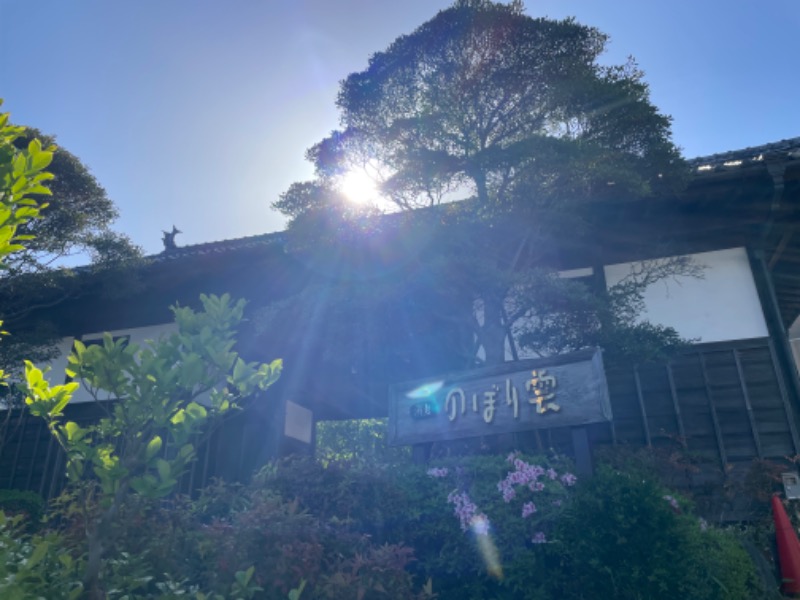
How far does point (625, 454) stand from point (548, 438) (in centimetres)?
115

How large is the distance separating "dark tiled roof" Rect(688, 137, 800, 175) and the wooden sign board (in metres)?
3.75

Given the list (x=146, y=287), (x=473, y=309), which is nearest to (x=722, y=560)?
(x=473, y=309)

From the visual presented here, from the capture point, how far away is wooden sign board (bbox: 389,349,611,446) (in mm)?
5137

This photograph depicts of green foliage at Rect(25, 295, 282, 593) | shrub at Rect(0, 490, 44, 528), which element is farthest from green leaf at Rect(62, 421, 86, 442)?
shrub at Rect(0, 490, 44, 528)

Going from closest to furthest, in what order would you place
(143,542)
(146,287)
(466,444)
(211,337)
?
(211,337)
(143,542)
(466,444)
(146,287)

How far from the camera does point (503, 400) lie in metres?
5.50

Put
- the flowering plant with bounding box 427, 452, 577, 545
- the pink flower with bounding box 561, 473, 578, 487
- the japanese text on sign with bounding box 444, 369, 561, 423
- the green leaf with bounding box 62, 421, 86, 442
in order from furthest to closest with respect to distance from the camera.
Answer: the japanese text on sign with bounding box 444, 369, 561, 423, the pink flower with bounding box 561, 473, 578, 487, the flowering plant with bounding box 427, 452, 577, 545, the green leaf with bounding box 62, 421, 86, 442

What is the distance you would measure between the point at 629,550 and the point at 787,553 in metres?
2.57

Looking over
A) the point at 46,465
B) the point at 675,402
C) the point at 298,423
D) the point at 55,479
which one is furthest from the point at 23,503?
the point at 675,402

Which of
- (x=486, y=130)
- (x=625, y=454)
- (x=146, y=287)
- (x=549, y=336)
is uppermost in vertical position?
(x=486, y=130)

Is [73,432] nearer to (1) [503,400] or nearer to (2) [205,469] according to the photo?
(1) [503,400]

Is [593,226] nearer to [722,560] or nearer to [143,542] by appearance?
[722,560]

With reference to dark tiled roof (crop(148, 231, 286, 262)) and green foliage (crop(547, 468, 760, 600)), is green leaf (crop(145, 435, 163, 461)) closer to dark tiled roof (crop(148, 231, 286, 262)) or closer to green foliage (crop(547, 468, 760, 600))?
green foliage (crop(547, 468, 760, 600))

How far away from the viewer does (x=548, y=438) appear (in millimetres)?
7434
